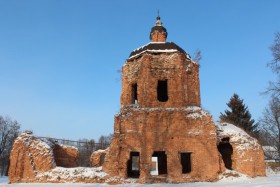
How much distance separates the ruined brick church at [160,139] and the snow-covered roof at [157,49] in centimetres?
5

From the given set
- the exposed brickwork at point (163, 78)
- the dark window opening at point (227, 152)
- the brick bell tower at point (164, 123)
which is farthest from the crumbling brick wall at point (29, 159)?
the dark window opening at point (227, 152)

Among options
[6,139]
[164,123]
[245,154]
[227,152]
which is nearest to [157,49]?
[164,123]

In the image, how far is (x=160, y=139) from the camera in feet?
39.1

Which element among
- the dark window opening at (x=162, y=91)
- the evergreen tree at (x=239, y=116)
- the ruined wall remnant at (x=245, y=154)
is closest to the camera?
the ruined wall remnant at (x=245, y=154)

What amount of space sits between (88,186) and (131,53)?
7194 millimetres

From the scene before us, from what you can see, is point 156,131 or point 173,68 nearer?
point 156,131

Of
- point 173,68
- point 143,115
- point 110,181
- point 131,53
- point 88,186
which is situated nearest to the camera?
point 88,186

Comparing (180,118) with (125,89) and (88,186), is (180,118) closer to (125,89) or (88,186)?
(125,89)

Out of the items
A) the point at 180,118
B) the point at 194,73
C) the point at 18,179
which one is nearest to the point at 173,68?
the point at 194,73

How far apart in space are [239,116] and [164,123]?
16.6m

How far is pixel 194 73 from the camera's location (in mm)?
14000

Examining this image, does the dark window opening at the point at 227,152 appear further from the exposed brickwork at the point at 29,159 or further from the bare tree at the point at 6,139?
the bare tree at the point at 6,139

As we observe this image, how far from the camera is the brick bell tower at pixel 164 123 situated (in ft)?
38.2

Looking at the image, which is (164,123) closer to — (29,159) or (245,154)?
(245,154)
